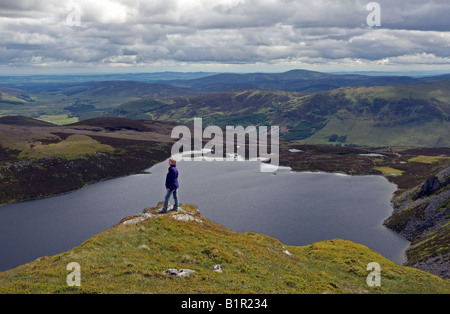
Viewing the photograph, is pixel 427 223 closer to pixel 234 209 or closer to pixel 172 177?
pixel 234 209

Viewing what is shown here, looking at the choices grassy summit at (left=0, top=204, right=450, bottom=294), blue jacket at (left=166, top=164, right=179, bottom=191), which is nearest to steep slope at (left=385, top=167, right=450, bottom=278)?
grassy summit at (left=0, top=204, right=450, bottom=294)

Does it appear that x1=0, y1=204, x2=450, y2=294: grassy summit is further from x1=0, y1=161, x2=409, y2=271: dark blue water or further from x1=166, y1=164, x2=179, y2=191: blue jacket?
x1=0, y1=161, x2=409, y2=271: dark blue water

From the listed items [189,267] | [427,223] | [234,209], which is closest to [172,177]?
[189,267]

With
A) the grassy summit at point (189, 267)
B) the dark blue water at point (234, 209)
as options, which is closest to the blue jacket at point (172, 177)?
the grassy summit at point (189, 267)

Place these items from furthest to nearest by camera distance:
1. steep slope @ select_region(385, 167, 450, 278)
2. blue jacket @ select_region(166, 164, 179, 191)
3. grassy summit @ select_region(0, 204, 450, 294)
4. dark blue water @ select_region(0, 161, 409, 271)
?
dark blue water @ select_region(0, 161, 409, 271), steep slope @ select_region(385, 167, 450, 278), blue jacket @ select_region(166, 164, 179, 191), grassy summit @ select_region(0, 204, 450, 294)

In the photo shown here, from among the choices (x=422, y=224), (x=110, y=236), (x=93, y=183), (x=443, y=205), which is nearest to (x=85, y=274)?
(x=110, y=236)
